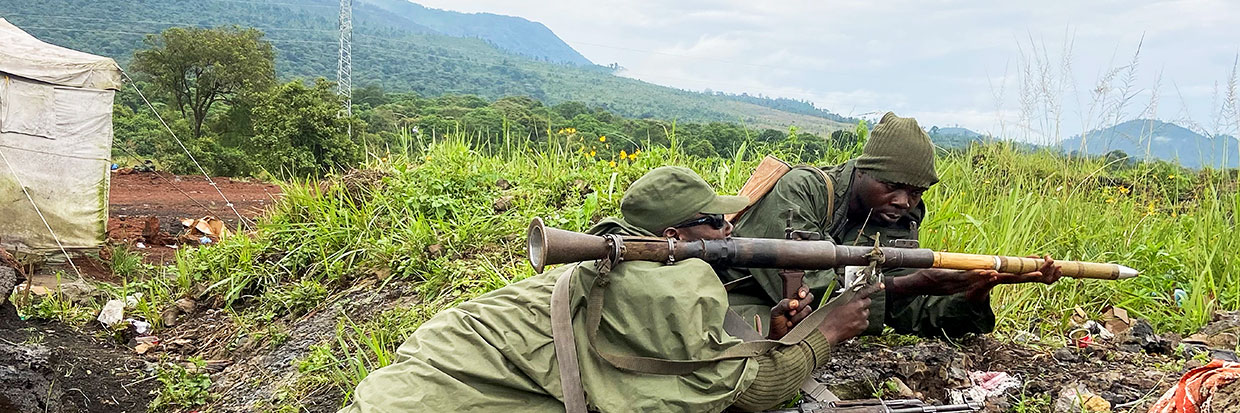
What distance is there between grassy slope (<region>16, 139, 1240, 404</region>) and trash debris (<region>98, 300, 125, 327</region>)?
19 centimetres

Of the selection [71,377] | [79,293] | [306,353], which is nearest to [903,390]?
[306,353]

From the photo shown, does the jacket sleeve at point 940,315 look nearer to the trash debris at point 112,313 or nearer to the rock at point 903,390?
the rock at point 903,390

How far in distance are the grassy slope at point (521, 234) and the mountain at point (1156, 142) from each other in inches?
7.6

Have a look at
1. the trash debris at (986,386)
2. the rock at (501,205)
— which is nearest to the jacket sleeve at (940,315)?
the trash debris at (986,386)

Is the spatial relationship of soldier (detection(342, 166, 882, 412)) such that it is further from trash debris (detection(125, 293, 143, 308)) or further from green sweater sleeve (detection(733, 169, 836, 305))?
trash debris (detection(125, 293, 143, 308))

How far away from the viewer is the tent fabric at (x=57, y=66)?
11.2 meters

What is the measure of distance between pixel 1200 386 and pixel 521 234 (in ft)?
12.5

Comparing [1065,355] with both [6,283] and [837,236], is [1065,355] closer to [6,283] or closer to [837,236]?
[837,236]

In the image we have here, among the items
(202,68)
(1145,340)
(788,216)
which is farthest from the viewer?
(202,68)

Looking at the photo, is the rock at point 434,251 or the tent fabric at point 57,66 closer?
the rock at point 434,251

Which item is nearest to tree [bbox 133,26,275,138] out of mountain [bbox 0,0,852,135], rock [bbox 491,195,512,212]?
mountain [bbox 0,0,852,135]

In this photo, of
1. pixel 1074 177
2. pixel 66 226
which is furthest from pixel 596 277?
pixel 66 226

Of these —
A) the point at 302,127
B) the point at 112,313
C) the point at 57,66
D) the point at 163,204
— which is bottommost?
the point at 163,204

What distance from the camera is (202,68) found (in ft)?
103
